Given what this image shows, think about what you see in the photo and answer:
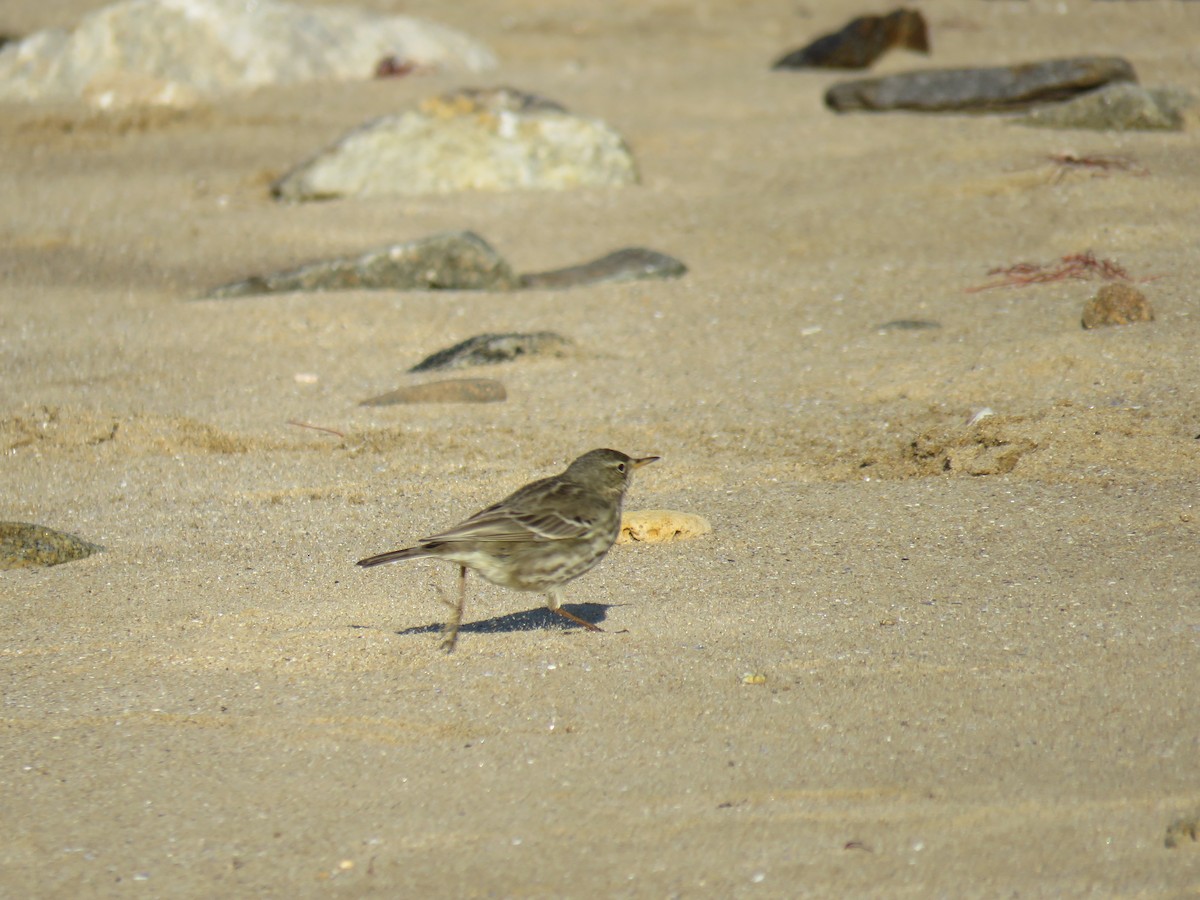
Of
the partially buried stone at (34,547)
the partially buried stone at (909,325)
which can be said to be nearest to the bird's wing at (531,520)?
the partially buried stone at (34,547)

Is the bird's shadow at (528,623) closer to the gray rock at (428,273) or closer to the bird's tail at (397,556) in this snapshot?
the bird's tail at (397,556)

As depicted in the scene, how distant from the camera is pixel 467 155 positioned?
12.8 metres

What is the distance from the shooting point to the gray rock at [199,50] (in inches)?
610

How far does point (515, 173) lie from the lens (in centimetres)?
1275

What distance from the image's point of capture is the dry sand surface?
3.77 meters

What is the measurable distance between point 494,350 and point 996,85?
6660 mm

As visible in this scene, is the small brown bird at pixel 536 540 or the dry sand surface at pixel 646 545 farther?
the small brown bird at pixel 536 540

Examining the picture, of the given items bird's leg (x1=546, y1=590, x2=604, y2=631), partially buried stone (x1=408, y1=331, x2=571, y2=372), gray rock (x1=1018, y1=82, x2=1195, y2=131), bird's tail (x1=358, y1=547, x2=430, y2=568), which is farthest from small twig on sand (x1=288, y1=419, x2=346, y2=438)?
gray rock (x1=1018, y1=82, x2=1195, y2=131)

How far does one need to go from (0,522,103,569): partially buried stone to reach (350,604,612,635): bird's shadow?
1587 millimetres

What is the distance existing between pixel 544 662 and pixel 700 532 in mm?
1543

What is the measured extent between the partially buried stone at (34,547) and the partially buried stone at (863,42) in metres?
11.8

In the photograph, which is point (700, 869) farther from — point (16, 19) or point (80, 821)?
point (16, 19)

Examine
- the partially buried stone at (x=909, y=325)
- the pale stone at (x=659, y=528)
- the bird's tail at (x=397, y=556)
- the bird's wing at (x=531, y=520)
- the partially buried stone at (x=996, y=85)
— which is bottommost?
the partially buried stone at (x=909, y=325)

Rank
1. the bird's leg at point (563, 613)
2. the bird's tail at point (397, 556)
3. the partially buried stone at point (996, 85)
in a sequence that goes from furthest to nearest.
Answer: the partially buried stone at point (996, 85)
the bird's leg at point (563, 613)
the bird's tail at point (397, 556)
